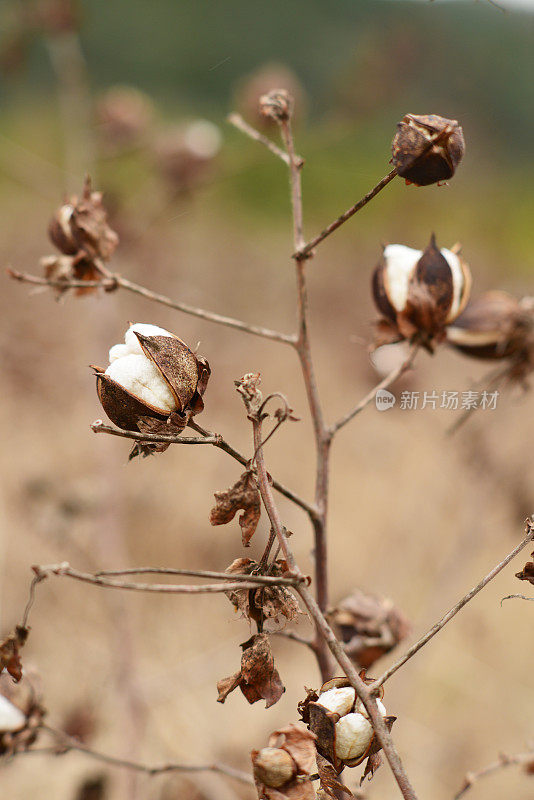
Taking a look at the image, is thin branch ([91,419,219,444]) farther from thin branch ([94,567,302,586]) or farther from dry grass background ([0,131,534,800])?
dry grass background ([0,131,534,800])

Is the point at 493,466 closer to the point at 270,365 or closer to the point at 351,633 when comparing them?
the point at 351,633

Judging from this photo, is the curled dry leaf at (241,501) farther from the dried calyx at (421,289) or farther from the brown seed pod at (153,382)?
the dried calyx at (421,289)

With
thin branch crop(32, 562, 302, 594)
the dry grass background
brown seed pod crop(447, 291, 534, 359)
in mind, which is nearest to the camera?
thin branch crop(32, 562, 302, 594)

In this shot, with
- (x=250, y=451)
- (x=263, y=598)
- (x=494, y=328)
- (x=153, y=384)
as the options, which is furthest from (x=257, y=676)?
(x=250, y=451)

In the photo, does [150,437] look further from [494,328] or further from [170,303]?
[494,328]

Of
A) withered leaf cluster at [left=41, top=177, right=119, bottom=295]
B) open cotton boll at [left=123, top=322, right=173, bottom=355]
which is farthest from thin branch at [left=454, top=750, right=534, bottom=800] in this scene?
withered leaf cluster at [left=41, top=177, right=119, bottom=295]

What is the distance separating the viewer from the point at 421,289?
0.50m

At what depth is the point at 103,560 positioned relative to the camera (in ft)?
3.98

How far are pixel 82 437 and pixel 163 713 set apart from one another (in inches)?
43.5

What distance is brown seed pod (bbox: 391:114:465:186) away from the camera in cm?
35

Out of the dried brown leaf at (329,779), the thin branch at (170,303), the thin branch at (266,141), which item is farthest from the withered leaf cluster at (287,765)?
the thin branch at (266,141)

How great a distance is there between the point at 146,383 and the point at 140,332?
0.03 meters

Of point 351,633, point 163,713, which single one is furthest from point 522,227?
point 351,633

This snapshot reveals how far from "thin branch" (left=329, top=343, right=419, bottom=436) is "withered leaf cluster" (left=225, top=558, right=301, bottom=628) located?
11 cm
